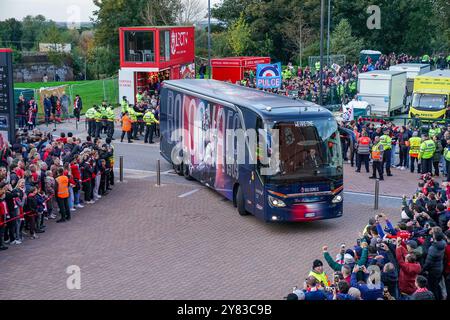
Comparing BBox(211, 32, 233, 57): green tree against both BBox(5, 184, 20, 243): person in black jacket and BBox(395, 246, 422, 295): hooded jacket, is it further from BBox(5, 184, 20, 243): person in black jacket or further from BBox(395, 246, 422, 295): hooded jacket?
BBox(395, 246, 422, 295): hooded jacket

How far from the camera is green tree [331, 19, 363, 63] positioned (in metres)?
58.8

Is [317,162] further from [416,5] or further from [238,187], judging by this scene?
[416,5]

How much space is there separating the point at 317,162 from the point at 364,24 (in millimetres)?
50549

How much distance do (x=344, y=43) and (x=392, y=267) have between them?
49394 millimetres

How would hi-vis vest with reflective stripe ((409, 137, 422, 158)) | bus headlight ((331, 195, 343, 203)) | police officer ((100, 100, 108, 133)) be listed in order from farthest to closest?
police officer ((100, 100, 108, 133)), hi-vis vest with reflective stripe ((409, 137, 422, 158)), bus headlight ((331, 195, 343, 203))

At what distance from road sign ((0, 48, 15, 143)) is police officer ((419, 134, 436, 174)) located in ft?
44.7

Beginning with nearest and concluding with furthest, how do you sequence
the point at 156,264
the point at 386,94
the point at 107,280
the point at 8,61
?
the point at 107,280, the point at 156,264, the point at 8,61, the point at 386,94

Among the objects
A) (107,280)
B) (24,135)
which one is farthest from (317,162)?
(24,135)

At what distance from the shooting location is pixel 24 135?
2581 centimetres

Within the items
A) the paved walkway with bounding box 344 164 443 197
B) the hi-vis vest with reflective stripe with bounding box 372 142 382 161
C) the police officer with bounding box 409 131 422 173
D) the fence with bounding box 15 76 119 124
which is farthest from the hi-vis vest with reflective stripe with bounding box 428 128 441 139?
the fence with bounding box 15 76 119 124

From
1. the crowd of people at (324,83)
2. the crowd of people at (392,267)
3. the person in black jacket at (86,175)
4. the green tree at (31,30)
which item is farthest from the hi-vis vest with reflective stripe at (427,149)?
the green tree at (31,30)

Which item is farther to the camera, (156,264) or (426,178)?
(426,178)

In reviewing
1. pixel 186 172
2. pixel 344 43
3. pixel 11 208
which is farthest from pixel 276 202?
pixel 344 43
